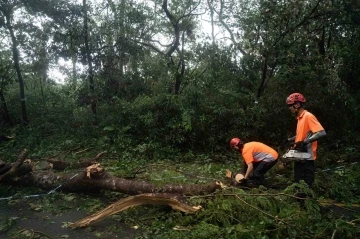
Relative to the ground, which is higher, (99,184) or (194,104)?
(194,104)

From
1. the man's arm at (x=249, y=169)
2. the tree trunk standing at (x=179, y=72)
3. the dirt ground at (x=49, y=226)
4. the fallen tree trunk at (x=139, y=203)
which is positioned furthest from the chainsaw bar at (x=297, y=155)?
the tree trunk standing at (x=179, y=72)

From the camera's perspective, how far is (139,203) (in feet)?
16.4

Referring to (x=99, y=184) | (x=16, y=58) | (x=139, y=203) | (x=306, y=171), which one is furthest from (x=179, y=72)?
(x=306, y=171)

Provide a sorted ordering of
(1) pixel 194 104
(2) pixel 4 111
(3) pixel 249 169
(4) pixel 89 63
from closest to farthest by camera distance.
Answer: (3) pixel 249 169
(1) pixel 194 104
(4) pixel 89 63
(2) pixel 4 111

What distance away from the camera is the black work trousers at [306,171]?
455cm

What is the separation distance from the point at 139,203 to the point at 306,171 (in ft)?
8.85

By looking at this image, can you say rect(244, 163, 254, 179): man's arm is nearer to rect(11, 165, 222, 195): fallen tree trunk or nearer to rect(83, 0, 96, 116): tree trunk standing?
rect(11, 165, 222, 195): fallen tree trunk

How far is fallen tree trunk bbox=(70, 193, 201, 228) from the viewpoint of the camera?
458 cm

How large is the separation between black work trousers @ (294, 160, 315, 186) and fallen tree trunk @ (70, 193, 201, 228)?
163 centimetres

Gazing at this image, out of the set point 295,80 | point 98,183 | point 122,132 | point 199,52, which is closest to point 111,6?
point 199,52

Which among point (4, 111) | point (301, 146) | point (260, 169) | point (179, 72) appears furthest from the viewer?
point (4, 111)

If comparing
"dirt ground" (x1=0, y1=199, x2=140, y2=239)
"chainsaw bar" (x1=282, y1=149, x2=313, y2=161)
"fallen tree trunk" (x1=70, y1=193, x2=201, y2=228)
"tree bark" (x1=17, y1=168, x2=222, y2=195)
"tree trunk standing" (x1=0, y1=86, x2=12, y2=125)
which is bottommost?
"dirt ground" (x1=0, y1=199, x2=140, y2=239)

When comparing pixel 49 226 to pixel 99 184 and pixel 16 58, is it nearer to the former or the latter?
pixel 99 184

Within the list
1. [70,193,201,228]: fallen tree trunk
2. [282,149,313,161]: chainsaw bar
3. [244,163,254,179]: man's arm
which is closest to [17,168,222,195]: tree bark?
[70,193,201,228]: fallen tree trunk
